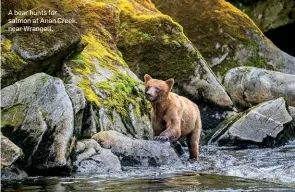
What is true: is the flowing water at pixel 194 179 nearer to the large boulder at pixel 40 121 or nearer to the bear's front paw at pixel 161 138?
the large boulder at pixel 40 121

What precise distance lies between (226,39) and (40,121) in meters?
11.0

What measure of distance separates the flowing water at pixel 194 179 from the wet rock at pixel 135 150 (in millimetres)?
225

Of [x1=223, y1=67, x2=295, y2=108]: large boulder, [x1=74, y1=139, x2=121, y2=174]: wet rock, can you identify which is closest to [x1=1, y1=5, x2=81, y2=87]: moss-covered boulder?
[x1=74, y1=139, x2=121, y2=174]: wet rock

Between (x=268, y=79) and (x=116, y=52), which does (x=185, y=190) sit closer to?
(x=116, y=52)

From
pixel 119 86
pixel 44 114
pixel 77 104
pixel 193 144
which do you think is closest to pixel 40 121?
pixel 44 114

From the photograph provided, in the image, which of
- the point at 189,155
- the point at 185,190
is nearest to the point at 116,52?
the point at 189,155

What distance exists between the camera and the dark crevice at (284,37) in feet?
79.9

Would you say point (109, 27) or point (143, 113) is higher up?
point (109, 27)

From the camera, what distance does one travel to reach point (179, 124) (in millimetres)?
10773

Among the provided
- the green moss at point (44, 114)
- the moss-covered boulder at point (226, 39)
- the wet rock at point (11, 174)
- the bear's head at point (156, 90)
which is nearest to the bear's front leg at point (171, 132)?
the bear's head at point (156, 90)

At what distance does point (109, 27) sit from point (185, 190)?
347 inches

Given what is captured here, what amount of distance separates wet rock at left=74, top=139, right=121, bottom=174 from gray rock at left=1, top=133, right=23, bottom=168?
1086 mm

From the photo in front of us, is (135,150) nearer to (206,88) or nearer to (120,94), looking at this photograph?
(120,94)

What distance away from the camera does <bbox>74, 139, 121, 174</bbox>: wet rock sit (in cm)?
881
